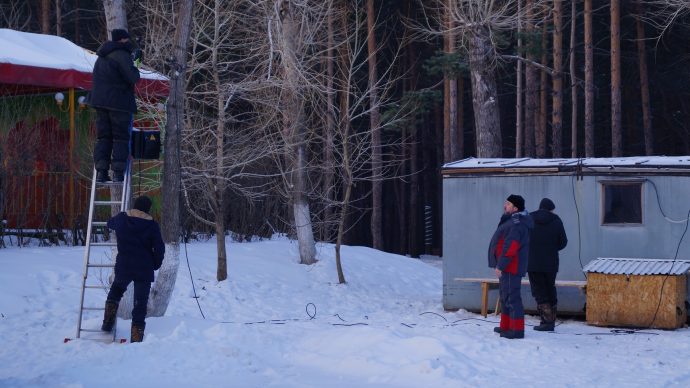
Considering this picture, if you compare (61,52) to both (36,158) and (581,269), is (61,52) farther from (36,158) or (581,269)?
(581,269)

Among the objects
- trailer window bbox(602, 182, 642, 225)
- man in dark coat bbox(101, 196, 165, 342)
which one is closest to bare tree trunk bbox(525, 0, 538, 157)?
trailer window bbox(602, 182, 642, 225)

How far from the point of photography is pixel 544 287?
12.7m

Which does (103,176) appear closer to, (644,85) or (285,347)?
(285,347)

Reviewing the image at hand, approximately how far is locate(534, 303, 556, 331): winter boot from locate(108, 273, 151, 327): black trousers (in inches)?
220

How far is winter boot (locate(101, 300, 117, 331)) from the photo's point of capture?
391 inches

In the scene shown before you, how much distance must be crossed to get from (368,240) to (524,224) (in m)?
26.8

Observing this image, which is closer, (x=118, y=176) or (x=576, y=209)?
(x=118, y=176)

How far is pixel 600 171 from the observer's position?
14.3m

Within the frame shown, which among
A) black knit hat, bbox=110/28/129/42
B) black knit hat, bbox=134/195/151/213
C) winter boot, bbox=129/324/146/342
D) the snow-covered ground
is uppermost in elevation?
black knit hat, bbox=110/28/129/42

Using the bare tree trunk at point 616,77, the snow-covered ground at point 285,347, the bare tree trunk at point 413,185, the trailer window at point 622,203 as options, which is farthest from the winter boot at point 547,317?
the bare tree trunk at point 413,185

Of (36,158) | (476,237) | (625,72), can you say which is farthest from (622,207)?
(625,72)

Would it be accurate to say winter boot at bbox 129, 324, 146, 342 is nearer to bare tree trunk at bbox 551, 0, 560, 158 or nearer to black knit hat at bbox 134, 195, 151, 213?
black knit hat at bbox 134, 195, 151, 213

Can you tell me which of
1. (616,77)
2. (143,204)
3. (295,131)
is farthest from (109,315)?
(616,77)

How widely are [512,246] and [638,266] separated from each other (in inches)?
117
